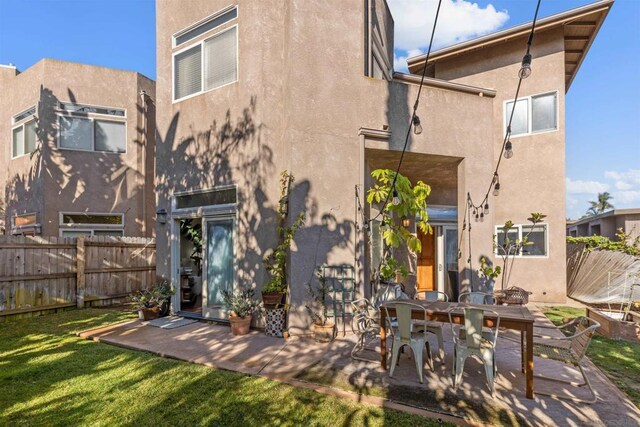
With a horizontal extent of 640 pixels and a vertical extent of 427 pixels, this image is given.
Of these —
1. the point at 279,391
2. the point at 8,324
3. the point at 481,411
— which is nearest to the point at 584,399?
the point at 481,411

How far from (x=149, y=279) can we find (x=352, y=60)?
373 inches

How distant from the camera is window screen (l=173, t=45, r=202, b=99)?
841cm

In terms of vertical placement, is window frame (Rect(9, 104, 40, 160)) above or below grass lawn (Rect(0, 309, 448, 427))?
above

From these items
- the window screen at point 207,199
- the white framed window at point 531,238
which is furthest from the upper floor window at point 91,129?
the white framed window at point 531,238

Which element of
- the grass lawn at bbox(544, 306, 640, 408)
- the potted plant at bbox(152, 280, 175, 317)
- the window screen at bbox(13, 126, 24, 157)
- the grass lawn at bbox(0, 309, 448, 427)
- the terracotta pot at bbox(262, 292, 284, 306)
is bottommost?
the grass lawn at bbox(544, 306, 640, 408)

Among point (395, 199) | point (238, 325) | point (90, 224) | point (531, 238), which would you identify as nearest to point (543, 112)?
point (531, 238)

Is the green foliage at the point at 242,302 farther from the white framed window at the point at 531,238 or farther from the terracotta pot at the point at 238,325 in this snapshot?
the white framed window at the point at 531,238

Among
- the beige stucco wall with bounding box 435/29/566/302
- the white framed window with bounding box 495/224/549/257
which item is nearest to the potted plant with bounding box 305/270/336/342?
the beige stucco wall with bounding box 435/29/566/302

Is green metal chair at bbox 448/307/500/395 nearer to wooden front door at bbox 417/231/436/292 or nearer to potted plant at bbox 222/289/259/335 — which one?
potted plant at bbox 222/289/259/335

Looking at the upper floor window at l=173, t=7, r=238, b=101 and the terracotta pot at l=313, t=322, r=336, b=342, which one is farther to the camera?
the upper floor window at l=173, t=7, r=238, b=101

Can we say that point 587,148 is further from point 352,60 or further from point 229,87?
point 229,87

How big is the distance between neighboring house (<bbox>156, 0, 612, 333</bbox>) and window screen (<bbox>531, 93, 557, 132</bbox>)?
81.8 inches

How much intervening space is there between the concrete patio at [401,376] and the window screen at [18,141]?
35.8 feet

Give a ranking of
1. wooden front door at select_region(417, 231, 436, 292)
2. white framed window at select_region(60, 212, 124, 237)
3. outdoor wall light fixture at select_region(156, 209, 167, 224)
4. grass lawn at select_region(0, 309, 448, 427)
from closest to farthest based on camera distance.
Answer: grass lawn at select_region(0, 309, 448, 427)
outdoor wall light fixture at select_region(156, 209, 167, 224)
wooden front door at select_region(417, 231, 436, 292)
white framed window at select_region(60, 212, 124, 237)
